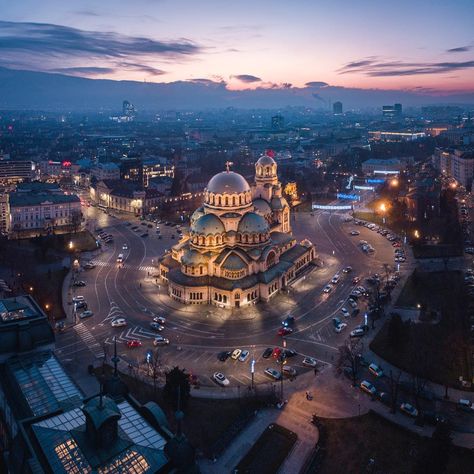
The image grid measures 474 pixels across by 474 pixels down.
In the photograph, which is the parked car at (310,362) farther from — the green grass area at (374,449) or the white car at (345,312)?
the white car at (345,312)

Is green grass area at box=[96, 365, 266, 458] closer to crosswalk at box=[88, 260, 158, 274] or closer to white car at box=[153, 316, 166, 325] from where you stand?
white car at box=[153, 316, 166, 325]

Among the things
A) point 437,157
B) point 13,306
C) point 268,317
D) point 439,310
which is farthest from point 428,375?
point 437,157

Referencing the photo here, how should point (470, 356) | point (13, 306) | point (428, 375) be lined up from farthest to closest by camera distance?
1. point (470, 356)
2. point (428, 375)
3. point (13, 306)

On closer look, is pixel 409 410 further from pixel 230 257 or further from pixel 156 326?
pixel 230 257

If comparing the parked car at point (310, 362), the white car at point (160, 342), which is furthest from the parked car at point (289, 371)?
the white car at point (160, 342)

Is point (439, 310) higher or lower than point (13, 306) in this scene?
lower

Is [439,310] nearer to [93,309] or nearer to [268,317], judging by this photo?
[268,317]
